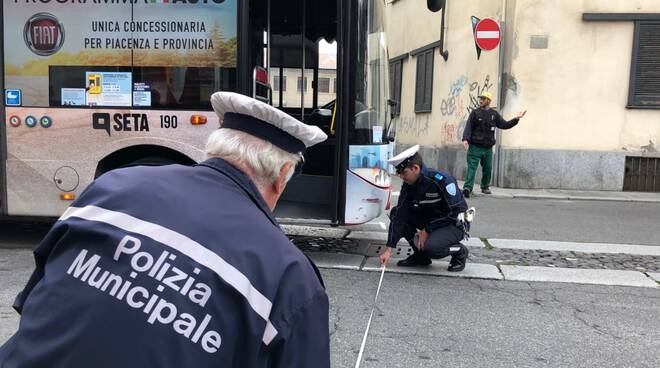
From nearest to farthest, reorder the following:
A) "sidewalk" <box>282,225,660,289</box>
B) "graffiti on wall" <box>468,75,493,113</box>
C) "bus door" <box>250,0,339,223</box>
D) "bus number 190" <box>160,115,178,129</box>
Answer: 1. "sidewalk" <box>282,225,660,289</box>
2. "bus number 190" <box>160,115,178,129</box>
3. "bus door" <box>250,0,339,223</box>
4. "graffiti on wall" <box>468,75,493,113</box>

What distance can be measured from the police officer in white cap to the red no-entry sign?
10000mm

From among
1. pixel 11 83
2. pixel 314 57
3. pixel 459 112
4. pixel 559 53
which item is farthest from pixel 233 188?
pixel 459 112

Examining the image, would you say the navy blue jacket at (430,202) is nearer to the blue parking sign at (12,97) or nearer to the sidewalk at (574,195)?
the blue parking sign at (12,97)

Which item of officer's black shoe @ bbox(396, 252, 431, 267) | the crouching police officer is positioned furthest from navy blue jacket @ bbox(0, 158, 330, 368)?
officer's black shoe @ bbox(396, 252, 431, 267)

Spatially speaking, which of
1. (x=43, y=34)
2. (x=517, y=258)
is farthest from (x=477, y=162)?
(x=43, y=34)

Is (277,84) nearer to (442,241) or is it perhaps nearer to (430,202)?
(430,202)

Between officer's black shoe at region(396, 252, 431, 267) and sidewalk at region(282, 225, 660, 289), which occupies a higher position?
officer's black shoe at region(396, 252, 431, 267)

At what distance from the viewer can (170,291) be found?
1.09 metres

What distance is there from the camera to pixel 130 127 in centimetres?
538

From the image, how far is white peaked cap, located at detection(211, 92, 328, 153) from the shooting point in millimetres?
1361

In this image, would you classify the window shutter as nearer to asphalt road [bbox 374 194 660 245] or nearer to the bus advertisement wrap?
asphalt road [bbox 374 194 660 245]

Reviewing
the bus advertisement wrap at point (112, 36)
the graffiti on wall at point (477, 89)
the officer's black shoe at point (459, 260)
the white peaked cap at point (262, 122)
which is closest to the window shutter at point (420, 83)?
the graffiti on wall at point (477, 89)

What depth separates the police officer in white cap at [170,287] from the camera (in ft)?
3.50

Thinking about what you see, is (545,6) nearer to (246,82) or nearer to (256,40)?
(256,40)
